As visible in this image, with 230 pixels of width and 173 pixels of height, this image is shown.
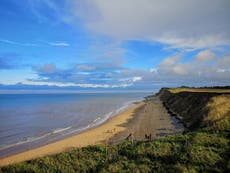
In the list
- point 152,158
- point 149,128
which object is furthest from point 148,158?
point 149,128

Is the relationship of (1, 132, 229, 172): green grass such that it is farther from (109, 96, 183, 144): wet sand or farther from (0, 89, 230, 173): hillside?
(109, 96, 183, 144): wet sand

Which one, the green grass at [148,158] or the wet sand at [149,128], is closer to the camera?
the green grass at [148,158]

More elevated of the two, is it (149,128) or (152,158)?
(152,158)

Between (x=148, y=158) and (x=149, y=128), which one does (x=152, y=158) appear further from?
(x=149, y=128)

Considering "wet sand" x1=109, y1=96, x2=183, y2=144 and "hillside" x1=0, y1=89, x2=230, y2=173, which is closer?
"hillside" x1=0, y1=89, x2=230, y2=173

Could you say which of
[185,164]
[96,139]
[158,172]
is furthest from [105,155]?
[96,139]

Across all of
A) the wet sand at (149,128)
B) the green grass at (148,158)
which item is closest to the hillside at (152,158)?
the green grass at (148,158)

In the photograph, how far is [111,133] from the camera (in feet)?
80.4

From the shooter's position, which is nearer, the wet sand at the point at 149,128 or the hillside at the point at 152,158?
the hillside at the point at 152,158

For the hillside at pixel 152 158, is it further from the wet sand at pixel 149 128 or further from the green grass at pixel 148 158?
the wet sand at pixel 149 128

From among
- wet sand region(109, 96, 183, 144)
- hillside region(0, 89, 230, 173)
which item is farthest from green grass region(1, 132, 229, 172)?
wet sand region(109, 96, 183, 144)

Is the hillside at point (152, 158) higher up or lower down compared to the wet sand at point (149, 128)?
higher up

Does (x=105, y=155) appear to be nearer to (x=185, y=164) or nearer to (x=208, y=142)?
(x=185, y=164)

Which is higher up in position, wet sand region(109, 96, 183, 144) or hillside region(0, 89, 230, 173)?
hillside region(0, 89, 230, 173)
